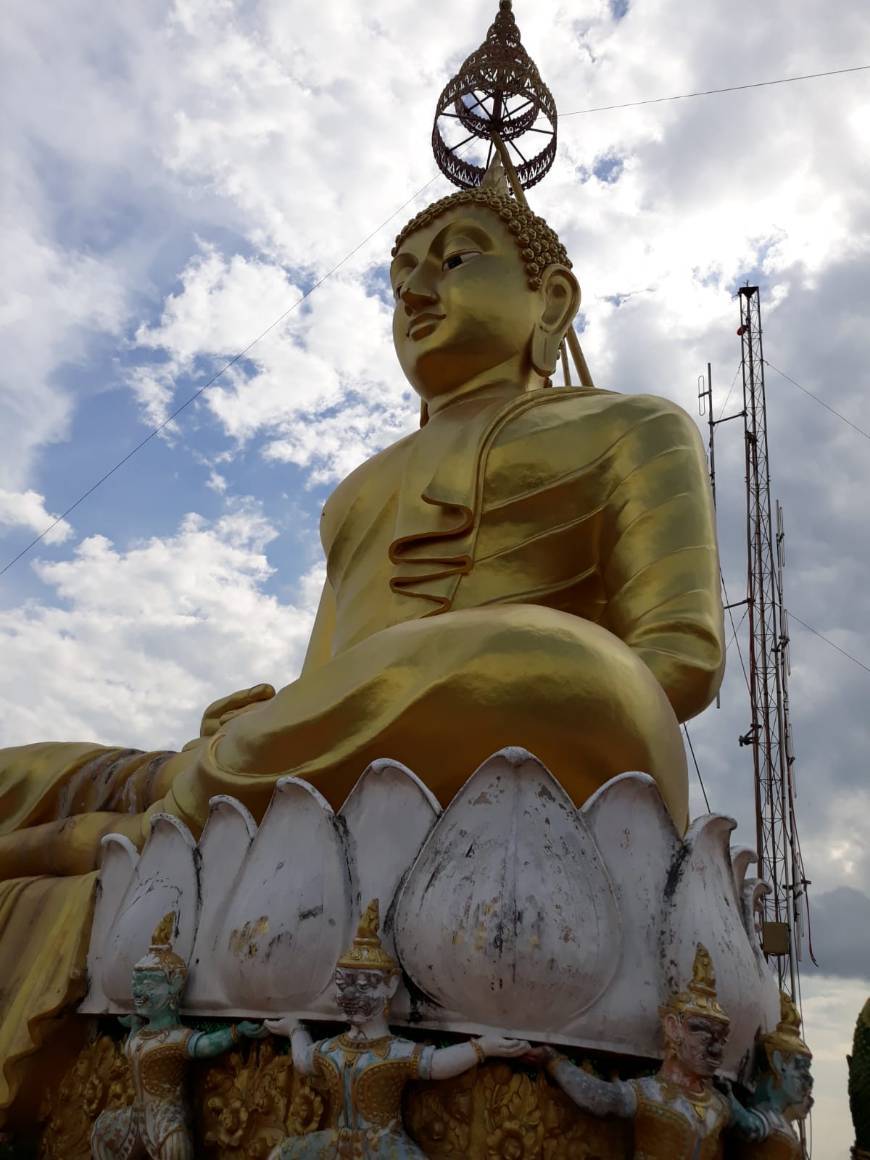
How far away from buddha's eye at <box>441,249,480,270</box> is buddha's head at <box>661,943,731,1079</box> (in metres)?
3.35

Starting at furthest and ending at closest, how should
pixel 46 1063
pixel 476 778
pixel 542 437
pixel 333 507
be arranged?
pixel 333 507 < pixel 542 437 < pixel 46 1063 < pixel 476 778

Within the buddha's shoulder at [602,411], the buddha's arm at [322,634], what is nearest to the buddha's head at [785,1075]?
the buddha's shoulder at [602,411]

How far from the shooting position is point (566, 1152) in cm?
264

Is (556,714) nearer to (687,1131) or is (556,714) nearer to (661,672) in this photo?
(661,672)

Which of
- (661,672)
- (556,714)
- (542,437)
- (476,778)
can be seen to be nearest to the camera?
(476,778)

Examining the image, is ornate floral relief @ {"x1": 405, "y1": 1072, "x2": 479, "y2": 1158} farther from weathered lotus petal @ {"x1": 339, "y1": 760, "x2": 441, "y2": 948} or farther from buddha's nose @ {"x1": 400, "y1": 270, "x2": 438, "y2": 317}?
buddha's nose @ {"x1": 400, "y1": 270, "x2": 438, "y2": 317}

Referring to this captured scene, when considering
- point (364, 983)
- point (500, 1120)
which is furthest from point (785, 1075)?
point (364, 983)

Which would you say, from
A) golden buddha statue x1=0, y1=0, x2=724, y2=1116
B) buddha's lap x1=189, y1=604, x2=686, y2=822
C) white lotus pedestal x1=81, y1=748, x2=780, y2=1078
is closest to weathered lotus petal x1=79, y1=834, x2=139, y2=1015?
golden buddha statue x1=0, y1=0, x2=724, y2=1116

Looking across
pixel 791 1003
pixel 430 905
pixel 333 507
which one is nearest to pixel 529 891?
pixel 430 905

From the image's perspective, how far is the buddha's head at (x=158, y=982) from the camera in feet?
9.95

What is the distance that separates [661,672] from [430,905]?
136 centimetres

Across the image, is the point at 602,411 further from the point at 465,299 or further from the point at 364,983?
the point at 364,983

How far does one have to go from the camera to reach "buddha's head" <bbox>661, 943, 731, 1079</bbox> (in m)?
2.64

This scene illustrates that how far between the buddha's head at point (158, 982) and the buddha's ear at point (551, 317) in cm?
320
